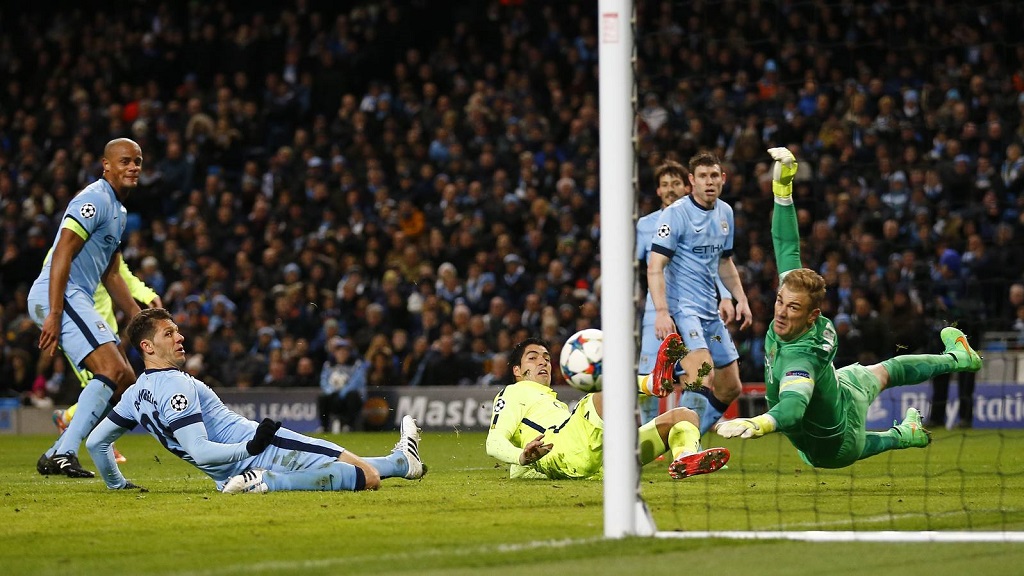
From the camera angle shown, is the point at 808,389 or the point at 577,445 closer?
the point at 808,389

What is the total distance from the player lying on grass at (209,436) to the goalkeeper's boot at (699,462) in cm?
181

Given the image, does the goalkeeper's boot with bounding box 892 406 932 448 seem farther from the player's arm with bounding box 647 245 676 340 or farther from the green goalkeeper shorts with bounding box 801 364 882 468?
the player's arm with bounding box 647 245 676 340

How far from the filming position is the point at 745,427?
20.5 feet

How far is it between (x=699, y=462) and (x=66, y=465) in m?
4.50

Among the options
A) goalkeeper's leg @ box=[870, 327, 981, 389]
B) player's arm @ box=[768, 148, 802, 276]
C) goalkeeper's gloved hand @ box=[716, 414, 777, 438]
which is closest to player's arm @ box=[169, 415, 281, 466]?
goalkeeper's gloved hand @ box=[716, 414, 777, 438]

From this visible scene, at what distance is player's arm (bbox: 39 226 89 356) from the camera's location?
938 centimetres

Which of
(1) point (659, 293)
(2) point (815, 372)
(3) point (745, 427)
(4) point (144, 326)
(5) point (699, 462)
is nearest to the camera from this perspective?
(3) point (745, 427)

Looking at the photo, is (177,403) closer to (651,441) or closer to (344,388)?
(651,441)

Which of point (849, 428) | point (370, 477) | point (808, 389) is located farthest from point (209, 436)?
point (849, 428)

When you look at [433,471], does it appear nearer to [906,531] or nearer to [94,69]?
[906,531]

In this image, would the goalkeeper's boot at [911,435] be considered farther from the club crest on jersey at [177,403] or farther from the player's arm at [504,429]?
the club crest on jersey at [177,403]

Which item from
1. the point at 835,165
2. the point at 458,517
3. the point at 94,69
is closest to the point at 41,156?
the point at 94,69

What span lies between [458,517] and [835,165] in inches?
438

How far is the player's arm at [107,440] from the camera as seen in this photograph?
800 centimetres
